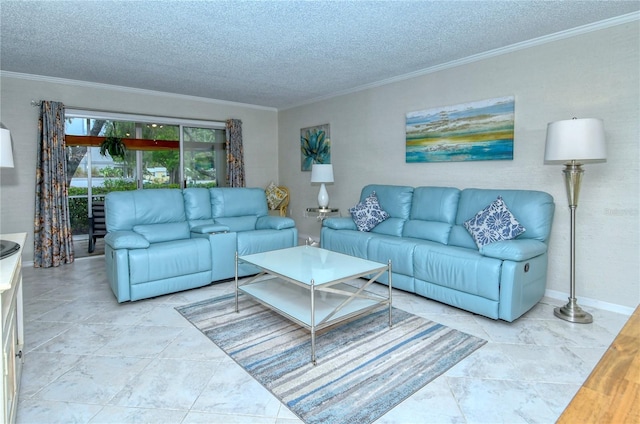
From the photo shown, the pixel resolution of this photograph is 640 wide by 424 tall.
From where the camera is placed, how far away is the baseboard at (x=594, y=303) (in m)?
3.05

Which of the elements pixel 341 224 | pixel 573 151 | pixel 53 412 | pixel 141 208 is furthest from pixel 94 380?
pixel 573 151

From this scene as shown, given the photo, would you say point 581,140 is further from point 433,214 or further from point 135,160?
point 135,160

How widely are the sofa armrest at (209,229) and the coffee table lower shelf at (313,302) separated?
0.99 meters

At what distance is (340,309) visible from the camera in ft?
8.53

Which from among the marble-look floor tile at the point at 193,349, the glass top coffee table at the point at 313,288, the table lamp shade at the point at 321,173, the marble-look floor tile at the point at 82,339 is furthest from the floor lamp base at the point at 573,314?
the marble-look floor tile at the point at 82,339

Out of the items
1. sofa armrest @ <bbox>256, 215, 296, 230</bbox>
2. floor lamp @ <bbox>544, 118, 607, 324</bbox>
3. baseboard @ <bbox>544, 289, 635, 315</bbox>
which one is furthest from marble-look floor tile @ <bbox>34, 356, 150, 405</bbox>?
baseboard @ <bbox>544, 289, 635, 315</bbox>

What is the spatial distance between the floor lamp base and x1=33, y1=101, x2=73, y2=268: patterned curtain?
5670mm

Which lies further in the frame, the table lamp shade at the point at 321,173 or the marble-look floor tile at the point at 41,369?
the table lamp shade at the point at 321,173

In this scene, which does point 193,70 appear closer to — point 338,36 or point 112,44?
point 112,44

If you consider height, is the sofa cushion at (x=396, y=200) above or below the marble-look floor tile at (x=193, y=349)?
above

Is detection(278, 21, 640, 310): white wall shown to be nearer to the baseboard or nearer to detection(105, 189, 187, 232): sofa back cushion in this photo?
the baseboard

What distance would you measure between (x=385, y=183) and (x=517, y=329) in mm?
2619

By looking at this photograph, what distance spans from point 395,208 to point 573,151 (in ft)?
6.14

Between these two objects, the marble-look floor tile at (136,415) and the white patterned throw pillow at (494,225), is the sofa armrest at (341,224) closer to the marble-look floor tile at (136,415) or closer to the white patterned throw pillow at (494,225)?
the white patterned throw pillow at (494,225)
